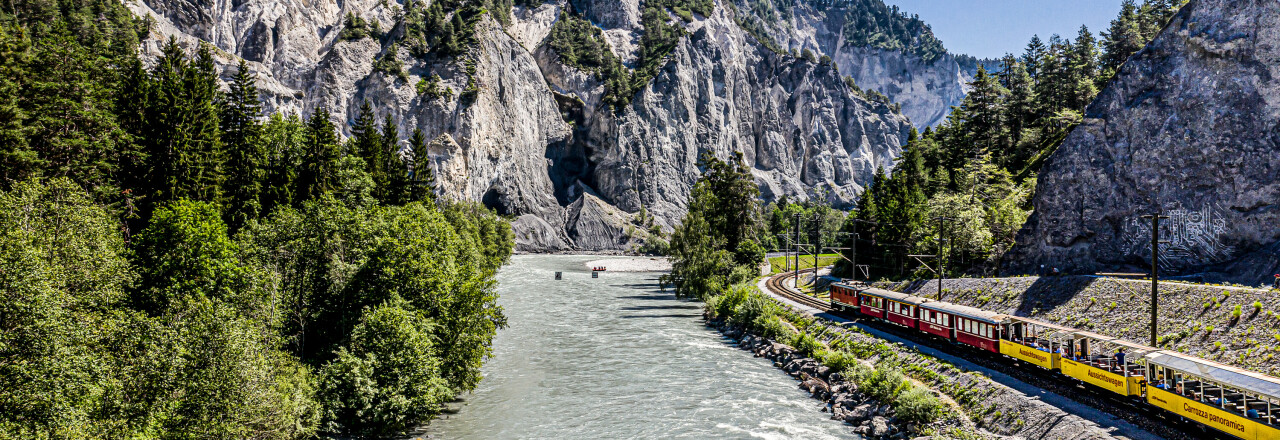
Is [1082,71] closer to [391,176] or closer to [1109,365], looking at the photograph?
[1109,365]

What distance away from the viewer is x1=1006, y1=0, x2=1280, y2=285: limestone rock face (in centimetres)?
3778

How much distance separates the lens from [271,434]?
789 inches

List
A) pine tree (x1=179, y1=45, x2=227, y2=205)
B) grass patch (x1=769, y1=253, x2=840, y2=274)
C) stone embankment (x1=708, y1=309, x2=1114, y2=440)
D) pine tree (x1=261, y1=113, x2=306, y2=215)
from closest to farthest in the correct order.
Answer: stone embankment (x1=708, y1=309, x2=1114, y2=440) → pine tree (x1=179, y1=45, x2=227, y2=205) → pine tree (x1=261, y1=113, x2=306, y2=215) → grass patch (x1=769, y1=253, x2=840, y2=274)

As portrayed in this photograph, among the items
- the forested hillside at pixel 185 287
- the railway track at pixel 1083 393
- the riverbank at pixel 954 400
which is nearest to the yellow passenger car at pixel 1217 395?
the railway track at pixel 1083 393

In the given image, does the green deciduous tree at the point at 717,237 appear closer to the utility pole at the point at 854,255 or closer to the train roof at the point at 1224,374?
the utility pole at the point at 854,255

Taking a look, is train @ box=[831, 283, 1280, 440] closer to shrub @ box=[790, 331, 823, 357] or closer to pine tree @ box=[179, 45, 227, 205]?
shrub @ box=[790, 331, 823, 357]

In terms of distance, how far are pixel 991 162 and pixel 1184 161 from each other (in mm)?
38170

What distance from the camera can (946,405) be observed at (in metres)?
25.6

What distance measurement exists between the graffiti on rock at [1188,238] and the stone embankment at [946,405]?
19455 millimetres

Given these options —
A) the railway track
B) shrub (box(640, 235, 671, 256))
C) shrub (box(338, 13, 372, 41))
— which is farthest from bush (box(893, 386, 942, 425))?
shrub (box(338, 13, 372, 41))

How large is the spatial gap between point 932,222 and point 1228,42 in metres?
26.7

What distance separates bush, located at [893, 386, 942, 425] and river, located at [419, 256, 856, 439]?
7.39 feet

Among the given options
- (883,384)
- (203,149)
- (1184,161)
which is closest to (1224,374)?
(883,384)

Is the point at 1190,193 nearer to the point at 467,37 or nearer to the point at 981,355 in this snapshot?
the point at 981,355
